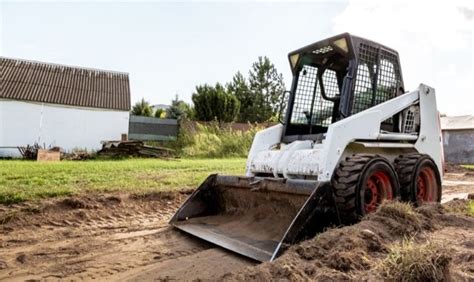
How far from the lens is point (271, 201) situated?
5164 mm

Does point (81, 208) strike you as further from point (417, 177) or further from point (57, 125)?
point (57, 125)

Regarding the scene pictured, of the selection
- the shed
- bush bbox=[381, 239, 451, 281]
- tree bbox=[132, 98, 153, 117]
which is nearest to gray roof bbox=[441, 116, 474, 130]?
the shed

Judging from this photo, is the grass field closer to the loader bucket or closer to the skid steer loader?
the loader bucket

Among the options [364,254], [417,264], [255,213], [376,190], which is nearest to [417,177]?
[376,190]

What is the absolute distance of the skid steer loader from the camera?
450 centimetres

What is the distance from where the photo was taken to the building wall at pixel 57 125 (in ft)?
71.6

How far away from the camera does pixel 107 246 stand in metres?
4.76

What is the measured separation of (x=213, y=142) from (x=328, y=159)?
1698 cm

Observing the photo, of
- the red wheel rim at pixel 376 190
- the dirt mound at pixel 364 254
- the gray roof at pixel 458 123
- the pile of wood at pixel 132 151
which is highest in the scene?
the gray roof at pixel 458 123

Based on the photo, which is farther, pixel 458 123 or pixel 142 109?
pixel 142 109

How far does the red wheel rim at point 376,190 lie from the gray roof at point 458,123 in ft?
89.3

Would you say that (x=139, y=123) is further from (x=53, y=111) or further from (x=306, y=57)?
(x=306, y=57)

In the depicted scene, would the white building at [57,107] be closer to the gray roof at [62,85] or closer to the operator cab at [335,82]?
the gray roof at [62,85]

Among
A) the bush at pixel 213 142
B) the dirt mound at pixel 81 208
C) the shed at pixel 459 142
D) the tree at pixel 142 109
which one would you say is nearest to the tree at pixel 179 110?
the tree at pixel 142 109
